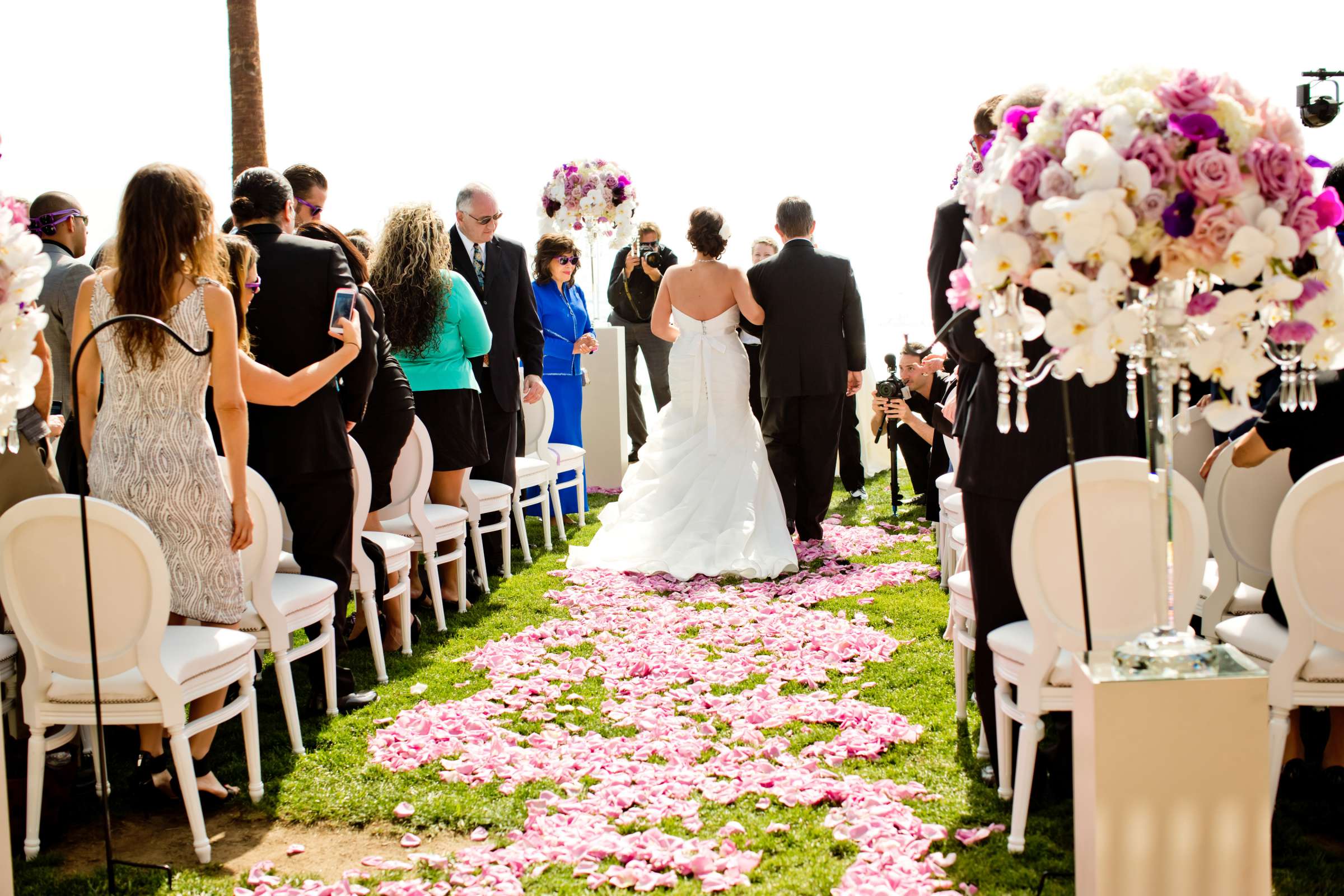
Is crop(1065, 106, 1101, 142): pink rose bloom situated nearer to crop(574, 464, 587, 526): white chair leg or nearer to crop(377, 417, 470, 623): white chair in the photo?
crop(377, 417, 470, 623): white chair

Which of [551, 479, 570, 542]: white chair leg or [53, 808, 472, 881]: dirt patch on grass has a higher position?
[551, 479, 570, 542]: white chair leg

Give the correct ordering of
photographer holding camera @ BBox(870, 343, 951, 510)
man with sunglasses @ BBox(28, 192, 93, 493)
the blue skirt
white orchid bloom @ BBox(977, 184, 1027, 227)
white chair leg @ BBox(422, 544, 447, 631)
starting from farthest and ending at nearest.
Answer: the blue skirt → photographer holding camera @ BBox(870, 343, 951, 510) → white chair leg @ BBox(422, 544, 447, 631) → man with sunglasses @ BBox(28, 192, 93, 493) → white orchid bloom @ BBox(977, 184, 1027, 227)

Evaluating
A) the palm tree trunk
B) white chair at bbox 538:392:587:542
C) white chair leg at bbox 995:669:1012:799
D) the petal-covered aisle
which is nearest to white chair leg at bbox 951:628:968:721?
the petal-covered aisle

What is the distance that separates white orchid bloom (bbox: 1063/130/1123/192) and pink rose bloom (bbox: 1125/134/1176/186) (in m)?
0.04

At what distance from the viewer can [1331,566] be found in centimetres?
303

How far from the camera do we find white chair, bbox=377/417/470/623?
5438mm

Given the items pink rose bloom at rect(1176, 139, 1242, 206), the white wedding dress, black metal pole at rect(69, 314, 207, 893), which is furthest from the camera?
the white wedding dress

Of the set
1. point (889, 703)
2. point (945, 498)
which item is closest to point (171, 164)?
point (889, 703)

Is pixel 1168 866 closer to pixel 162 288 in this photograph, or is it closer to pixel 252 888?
pixel 252 888

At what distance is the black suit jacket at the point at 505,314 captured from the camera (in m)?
6.59

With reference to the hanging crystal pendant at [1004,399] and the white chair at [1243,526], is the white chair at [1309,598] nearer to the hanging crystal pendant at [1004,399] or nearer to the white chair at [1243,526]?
the white chair at [1243,526]

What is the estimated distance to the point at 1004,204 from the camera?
210cm

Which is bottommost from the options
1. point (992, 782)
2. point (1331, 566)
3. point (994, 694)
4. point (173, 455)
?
point (992, 782)

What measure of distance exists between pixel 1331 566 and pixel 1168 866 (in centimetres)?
129
